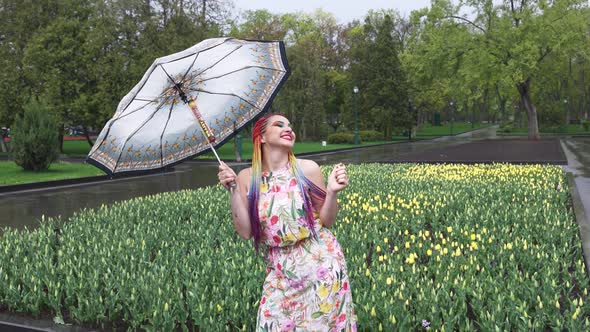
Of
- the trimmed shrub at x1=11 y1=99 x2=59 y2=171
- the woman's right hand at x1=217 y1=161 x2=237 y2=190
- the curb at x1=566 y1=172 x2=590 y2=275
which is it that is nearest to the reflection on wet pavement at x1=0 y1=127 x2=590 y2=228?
the trimmed shrub at x1=11 y1=99 x2=59 y2=171

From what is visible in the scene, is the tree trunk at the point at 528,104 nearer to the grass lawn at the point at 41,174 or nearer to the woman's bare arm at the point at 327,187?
the grass lawn at the point at 41,174

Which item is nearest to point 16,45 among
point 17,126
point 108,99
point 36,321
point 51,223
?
point 108,99

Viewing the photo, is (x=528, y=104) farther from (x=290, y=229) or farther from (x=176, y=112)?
(x=290, y=229)

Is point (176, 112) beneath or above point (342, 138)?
above

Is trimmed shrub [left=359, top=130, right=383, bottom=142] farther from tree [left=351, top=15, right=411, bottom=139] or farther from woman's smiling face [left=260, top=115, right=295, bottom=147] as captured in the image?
woman's smiling face [left=260, top=115, right=295, bottom=147]

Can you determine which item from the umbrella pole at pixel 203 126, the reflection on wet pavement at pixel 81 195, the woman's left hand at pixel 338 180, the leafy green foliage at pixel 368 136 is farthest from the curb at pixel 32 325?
the leafy green foliage at pixel 368 136

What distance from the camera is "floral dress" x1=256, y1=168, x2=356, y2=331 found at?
297 cm

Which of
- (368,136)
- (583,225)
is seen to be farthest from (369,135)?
(583,225)

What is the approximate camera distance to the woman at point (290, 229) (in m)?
2.97

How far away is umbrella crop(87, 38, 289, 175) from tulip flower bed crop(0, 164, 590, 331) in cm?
118

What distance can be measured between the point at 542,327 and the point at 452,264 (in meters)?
1.36

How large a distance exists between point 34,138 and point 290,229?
68.8 ft

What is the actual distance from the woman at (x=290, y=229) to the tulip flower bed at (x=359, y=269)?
1036mm

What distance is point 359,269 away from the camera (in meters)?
5.08
